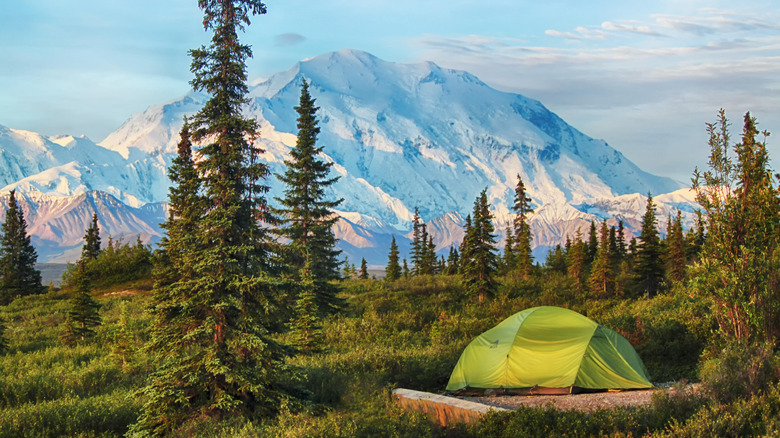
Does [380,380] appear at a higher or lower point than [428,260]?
lower

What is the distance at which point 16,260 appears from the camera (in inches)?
2527

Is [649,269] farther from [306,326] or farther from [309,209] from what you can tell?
[306,326]

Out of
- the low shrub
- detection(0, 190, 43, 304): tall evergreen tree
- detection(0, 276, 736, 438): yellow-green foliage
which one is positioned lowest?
detection(0, 276, 736, 438): yellow-green foliage

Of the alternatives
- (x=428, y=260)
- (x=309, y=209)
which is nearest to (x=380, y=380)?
(x=309, y=209)

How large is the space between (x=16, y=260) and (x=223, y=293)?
62138 mm

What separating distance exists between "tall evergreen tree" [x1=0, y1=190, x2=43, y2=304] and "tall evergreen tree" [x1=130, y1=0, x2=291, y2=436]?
56.0 metres

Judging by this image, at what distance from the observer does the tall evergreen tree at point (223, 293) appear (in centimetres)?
1306

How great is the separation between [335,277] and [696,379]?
18934 mm

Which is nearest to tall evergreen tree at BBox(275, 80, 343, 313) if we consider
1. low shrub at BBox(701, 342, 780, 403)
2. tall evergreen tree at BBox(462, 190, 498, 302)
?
tall evergreen tree at BBox(462, 190, 498, 302)

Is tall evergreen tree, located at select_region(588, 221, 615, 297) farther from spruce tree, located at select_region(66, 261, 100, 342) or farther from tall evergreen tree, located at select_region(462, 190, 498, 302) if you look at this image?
spruce tree, located at select_region(66, 261, 100, 342)

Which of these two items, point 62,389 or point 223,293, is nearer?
point 223,293

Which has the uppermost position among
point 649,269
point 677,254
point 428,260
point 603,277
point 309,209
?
point 309,209

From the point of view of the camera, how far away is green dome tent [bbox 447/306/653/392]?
16.4 meters

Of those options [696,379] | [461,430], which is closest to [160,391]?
[461,430]
